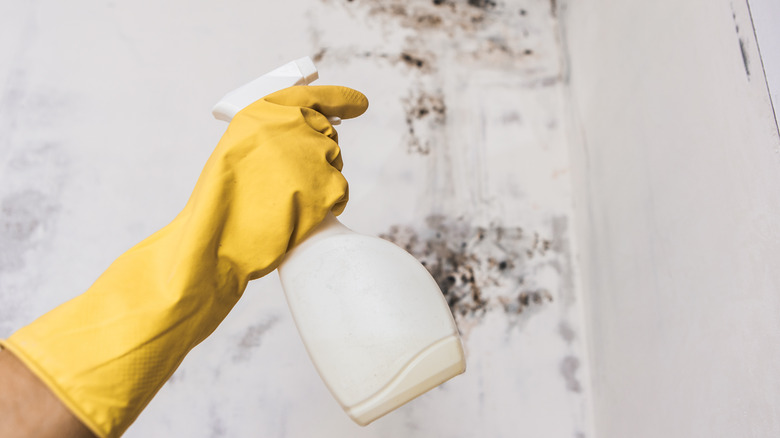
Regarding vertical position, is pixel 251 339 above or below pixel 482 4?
below

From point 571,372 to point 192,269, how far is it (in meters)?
0.93

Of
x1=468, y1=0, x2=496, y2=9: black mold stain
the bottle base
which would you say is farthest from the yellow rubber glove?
x1=468, y1=0, x2=496, y2=9: black mold stain

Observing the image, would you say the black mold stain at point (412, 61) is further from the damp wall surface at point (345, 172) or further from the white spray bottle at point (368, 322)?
the white spray bottle at point (368, 322)

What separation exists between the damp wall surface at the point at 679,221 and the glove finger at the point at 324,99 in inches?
20.4

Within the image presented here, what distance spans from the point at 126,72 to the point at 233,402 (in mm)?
851

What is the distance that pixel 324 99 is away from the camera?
33.1 inches

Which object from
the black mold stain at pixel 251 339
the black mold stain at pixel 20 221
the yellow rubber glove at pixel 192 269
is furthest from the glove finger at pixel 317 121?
the black mold stain at pixel 20 221

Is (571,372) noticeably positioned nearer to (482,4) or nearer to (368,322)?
(368,322)

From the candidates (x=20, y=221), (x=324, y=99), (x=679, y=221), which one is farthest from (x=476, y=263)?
(x=20, y=221)

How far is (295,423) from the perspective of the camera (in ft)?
3.94

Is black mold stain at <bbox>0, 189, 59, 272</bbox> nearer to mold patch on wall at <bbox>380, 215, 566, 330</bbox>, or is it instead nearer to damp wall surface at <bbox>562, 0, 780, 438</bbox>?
mold patch on wall at <bbox>380, 215, 566, 330</bbox>

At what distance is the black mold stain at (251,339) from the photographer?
1.23 metres

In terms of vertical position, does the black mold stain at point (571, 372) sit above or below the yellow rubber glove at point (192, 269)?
below

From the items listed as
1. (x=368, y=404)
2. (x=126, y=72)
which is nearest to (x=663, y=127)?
(x=368, y=404)
